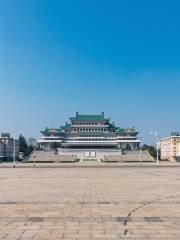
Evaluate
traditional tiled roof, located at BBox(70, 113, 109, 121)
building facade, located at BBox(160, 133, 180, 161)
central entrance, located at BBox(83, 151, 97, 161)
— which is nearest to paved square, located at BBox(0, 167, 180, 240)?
central entrance, located at BBox(83, 151, 97, 161)

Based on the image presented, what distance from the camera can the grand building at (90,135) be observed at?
4498 inches

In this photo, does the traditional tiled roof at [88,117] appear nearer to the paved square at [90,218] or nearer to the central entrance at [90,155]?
the central entrance at [90,155]

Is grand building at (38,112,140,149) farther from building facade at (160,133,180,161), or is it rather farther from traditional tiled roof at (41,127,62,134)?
building facade at (160,133,180,161)

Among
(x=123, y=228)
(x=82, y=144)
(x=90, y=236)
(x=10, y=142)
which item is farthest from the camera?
(x=10, y=142)

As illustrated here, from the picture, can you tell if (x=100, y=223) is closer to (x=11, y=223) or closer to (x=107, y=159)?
(x=11, y=223)

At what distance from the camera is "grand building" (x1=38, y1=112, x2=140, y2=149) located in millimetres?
114250

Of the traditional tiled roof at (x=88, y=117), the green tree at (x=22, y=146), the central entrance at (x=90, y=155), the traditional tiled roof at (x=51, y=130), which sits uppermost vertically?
the traditional tiled roof at (x=88, y=117)

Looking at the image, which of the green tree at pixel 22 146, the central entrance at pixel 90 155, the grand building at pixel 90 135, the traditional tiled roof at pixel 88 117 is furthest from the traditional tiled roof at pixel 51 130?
the green tree at pixel 22 146

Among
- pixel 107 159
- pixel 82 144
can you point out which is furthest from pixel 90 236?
pixel 82 144

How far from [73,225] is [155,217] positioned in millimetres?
2220

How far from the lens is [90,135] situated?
11550 cm

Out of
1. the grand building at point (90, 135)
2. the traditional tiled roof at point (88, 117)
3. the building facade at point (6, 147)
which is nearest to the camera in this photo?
the grand building at point (90, 135)

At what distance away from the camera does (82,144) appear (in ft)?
371

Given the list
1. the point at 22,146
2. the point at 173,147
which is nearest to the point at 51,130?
the point at 22,146
